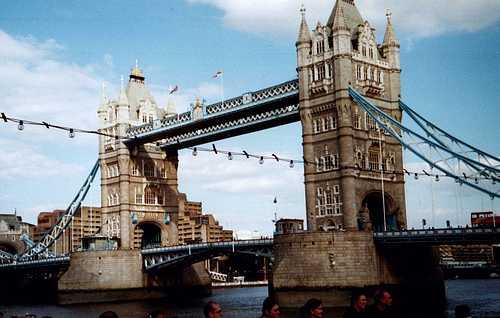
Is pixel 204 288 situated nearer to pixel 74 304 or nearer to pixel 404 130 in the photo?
pixel 74 304

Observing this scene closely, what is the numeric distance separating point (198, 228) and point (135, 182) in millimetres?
24395

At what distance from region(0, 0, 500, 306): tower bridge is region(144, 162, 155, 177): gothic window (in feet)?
0.45

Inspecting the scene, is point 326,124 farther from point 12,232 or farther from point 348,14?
point 12,232

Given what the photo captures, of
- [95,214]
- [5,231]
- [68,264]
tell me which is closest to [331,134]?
[68,264]

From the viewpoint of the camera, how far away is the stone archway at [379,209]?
168 ft

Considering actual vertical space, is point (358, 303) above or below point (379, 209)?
below

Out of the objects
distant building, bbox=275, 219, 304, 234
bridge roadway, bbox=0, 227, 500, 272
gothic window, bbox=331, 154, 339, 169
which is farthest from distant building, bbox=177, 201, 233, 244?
gothic window, bbox=331, 154, 339, 169

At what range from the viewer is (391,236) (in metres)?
43.3

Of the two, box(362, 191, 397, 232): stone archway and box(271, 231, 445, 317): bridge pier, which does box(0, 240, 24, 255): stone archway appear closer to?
box(362, 191, 397, 232): stone archway

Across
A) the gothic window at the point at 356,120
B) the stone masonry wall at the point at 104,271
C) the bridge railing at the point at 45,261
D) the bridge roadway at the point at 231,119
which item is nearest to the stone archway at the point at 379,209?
the gothic window at the point at 356,120

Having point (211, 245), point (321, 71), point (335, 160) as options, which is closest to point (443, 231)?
point (335, 160)

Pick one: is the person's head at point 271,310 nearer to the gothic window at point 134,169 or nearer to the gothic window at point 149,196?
the gothic window at point 134,169

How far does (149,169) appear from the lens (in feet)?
230

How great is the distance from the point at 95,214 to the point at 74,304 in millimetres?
47349
